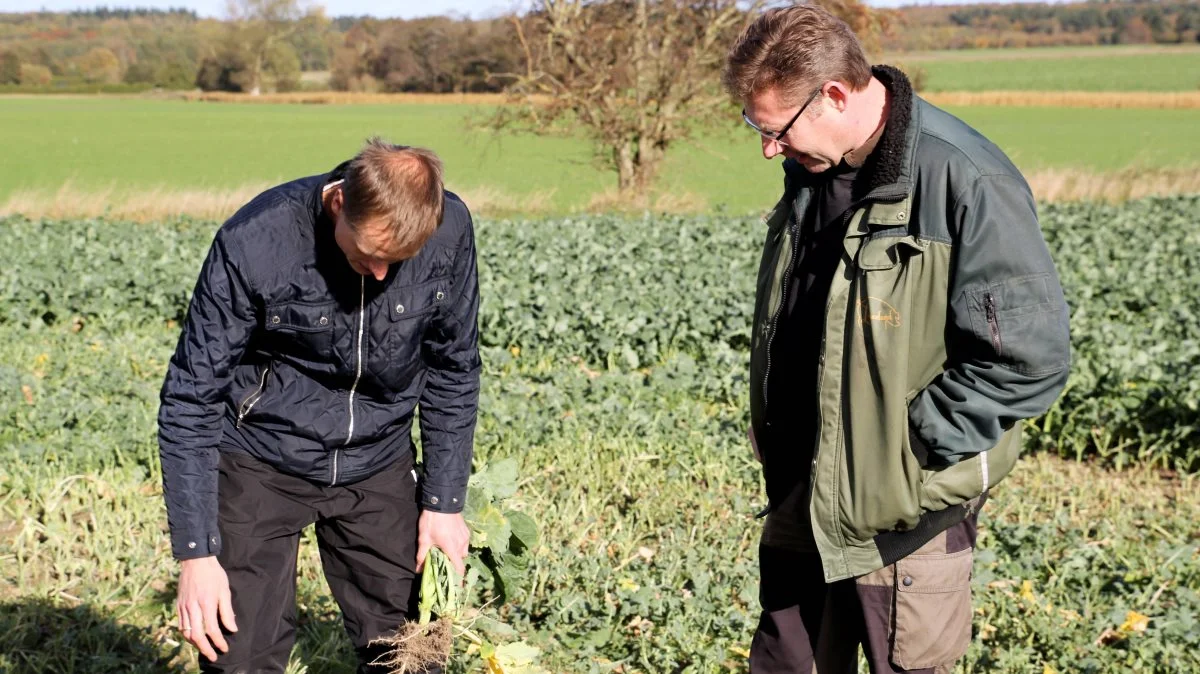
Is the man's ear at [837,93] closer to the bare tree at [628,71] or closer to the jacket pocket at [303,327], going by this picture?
the jacket pocket at [303,327]

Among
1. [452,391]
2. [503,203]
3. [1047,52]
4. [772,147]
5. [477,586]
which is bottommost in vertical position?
[503,203]

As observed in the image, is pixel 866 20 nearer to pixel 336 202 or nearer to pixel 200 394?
pixel 336 202

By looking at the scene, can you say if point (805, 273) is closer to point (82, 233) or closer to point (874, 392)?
point (874, 392)

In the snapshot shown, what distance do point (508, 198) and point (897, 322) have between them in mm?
19178

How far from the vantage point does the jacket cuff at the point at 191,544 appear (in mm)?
2664

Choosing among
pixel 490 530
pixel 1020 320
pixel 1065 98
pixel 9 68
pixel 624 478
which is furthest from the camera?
pixel 9 68

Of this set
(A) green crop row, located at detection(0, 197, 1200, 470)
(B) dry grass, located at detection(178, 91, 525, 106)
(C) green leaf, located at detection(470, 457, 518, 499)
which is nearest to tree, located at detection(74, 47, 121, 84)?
(B) dry grass, located at detection(178, 91, 525, 106)

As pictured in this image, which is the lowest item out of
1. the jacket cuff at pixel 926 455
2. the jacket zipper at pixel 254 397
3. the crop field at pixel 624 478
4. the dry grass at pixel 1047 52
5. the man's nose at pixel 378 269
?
the crop field at pixel 624 478

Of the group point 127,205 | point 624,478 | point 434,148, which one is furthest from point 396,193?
point 434,148

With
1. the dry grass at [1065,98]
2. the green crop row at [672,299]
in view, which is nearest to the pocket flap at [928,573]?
the green crop row at [672,299]

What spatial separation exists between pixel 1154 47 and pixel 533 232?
315 feet

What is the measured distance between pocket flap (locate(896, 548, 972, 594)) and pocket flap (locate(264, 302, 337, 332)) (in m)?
1.51

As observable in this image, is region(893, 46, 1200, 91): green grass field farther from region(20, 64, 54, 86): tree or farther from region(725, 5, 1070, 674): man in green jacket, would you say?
region(20, 64, 54, 86): tree

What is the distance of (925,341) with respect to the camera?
2.40 metres
